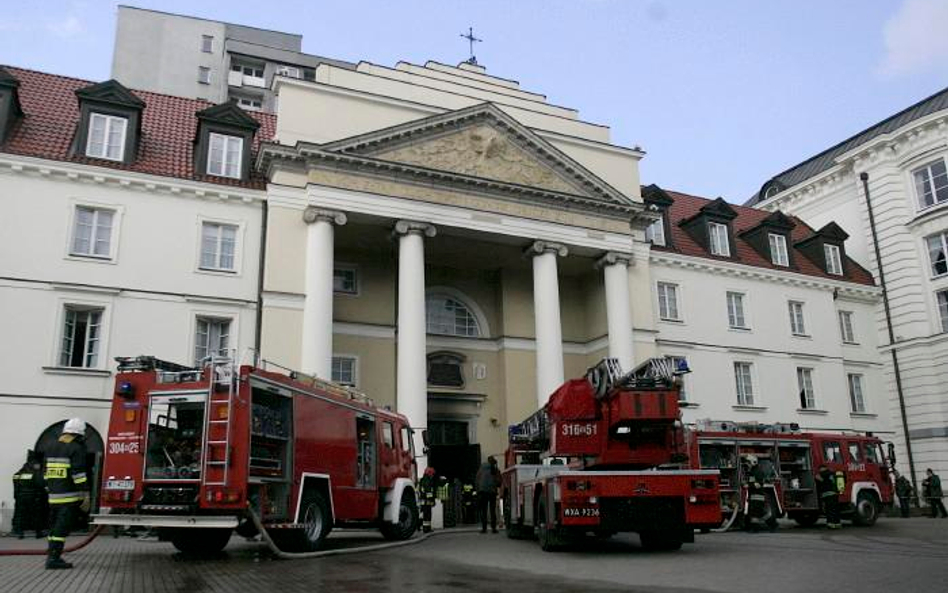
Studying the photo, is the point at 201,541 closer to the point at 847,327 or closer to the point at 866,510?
the point at 866,510

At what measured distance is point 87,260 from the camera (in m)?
22.0

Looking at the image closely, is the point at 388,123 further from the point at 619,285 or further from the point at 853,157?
the point at 853,157

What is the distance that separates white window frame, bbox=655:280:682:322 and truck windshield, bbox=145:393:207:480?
22.2 metres

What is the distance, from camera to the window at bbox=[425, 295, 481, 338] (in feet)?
95.0

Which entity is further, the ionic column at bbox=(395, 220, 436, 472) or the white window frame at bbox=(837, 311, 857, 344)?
the white window frame at bbox=(837, 311, 857, 344)

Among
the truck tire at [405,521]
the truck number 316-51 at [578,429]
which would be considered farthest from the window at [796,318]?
the truck number 316-51 at [578,429]

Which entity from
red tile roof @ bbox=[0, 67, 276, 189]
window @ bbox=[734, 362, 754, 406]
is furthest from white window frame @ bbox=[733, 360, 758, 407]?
red tile roof @ bbox=[0, 67, 276, 189]

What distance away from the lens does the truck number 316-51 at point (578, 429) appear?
13922mm

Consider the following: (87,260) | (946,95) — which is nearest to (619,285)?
(87,260)

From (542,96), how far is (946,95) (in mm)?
19398

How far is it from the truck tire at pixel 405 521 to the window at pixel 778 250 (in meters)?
23.8

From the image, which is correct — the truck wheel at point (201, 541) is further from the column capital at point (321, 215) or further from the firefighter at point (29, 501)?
the column capital at point (321, 215)

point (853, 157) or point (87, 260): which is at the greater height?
point (853, 157)

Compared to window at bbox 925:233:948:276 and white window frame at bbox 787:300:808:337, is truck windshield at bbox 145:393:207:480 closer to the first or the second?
white window frame at bbox 787:300:808:337
